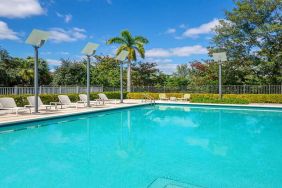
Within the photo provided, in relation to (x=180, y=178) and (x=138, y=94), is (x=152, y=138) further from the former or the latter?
(x=138, y=94)

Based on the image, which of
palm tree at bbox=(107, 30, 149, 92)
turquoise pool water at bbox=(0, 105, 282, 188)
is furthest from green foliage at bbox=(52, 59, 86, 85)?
turquoise pool water at bbox=(0, 105, 282, 188)

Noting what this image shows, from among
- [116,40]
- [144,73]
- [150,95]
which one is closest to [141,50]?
[116,40]

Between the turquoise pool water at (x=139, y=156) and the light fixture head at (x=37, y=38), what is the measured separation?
160 inches

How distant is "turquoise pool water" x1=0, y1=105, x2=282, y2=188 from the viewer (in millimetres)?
4512

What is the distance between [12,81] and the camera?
2530 cm

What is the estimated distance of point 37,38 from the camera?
1200 cm

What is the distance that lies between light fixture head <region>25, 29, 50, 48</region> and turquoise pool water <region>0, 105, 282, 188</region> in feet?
13.3

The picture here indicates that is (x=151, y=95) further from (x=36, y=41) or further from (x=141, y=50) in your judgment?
(x=36, y=41)

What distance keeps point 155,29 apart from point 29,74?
49.5ft

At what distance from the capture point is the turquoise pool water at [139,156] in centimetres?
451

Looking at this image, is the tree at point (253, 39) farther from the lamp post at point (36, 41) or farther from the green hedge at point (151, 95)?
the lamp post at point (36, 41)

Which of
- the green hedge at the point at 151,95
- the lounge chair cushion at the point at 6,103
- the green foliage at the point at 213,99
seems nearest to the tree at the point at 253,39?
the green foliage at the point at 213,99

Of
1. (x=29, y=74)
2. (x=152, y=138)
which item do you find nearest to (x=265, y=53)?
(x=152, y=138)

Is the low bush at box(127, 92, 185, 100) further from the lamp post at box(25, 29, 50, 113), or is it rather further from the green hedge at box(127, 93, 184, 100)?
the lamp post at box(25, 29, 50, 113)
